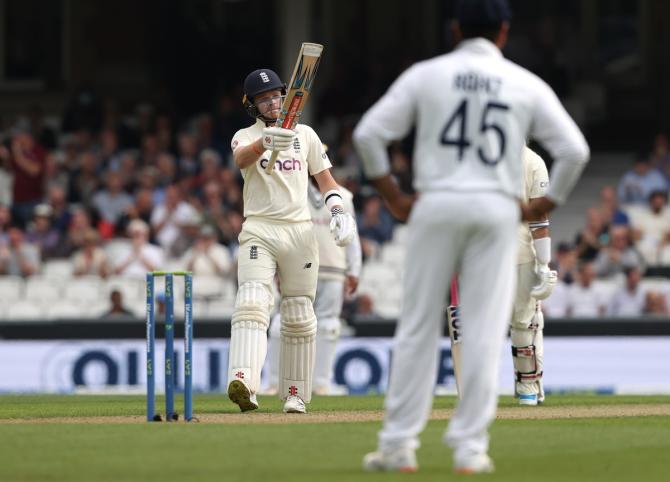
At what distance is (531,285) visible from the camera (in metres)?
10.7

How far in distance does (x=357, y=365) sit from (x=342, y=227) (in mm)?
6445

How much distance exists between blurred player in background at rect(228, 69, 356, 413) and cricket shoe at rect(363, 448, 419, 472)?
9.58ft

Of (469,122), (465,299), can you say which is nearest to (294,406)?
(465,299)

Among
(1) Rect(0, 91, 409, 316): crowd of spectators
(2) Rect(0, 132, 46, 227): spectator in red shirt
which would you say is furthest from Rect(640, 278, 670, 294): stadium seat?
(2) Rect(0, 132, 46, 227): spectator in red shirt

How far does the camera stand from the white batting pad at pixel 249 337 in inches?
376

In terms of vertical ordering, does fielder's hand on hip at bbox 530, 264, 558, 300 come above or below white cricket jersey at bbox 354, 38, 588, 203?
below

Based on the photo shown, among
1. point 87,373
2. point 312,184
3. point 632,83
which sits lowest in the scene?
point 87,373

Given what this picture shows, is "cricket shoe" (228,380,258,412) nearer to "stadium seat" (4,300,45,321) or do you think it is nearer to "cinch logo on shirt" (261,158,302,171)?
"cinch logo on shirt" (261,158,302,171)

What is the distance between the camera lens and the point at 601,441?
8156 mm

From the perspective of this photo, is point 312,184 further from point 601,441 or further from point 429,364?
point 429,364

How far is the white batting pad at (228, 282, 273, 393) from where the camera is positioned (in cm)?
956

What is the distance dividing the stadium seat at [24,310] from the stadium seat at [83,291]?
356 millimetres

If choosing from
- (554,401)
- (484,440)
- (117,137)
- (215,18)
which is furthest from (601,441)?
(215,18)

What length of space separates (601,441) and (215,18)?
17.9 m
